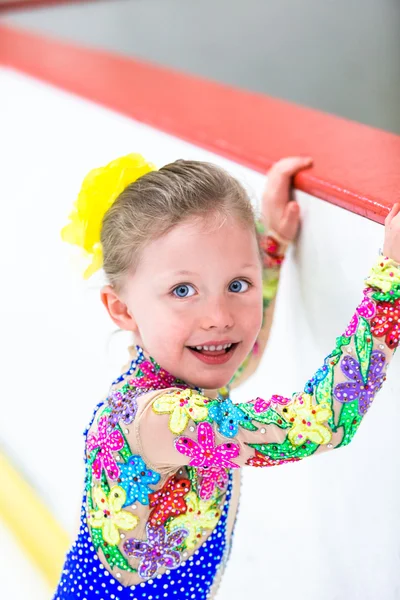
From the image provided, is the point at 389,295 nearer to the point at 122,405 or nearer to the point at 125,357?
the point at 122,405

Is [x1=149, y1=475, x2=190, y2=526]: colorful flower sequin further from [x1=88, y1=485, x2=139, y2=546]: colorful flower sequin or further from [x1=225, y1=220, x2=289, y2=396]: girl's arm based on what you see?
[x1=225, y1=220, x2=289, y2=396]: girl's arm

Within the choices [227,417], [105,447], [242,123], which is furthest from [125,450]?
[242,123]

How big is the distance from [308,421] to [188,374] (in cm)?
20

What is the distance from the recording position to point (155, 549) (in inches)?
44.1

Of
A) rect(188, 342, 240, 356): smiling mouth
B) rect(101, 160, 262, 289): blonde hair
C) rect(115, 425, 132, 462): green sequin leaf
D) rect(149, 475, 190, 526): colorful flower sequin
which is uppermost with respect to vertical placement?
rect(101, 160, 262, 289): blonde hair

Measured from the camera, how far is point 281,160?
3.80 feet

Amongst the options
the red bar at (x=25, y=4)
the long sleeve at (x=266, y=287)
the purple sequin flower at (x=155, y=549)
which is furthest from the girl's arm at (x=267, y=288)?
the red bar at (x=25, y=4)

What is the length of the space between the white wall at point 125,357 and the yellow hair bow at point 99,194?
0.08m

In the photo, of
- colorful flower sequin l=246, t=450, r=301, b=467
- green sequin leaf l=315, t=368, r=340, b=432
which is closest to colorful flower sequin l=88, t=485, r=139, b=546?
colorful flower sequin l=246, t=450, r=301, b=467

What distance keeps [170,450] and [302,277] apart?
1.08 ft

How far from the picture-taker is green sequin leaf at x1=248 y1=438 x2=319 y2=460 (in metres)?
0.90

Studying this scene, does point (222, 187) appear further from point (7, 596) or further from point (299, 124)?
point (7, 596)

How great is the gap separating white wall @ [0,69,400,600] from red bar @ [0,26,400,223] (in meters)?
0.03

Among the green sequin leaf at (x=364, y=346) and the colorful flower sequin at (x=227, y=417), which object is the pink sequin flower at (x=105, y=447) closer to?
the colorful flower sequin at (x=227, y=417)
